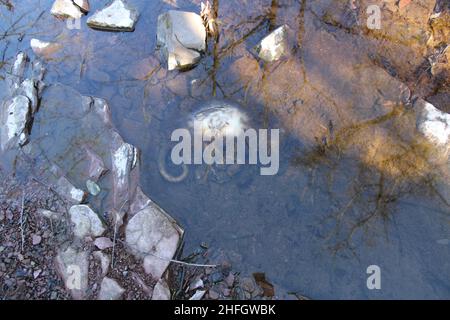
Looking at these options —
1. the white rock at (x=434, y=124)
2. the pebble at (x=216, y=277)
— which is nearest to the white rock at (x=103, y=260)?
the pebble at (x=216, y=277)

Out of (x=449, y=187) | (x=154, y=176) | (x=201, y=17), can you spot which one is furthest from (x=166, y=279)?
(x=201, y=17)

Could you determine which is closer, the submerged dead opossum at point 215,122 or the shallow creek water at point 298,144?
the shallow creek water at point 298,144

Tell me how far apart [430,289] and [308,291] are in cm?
69

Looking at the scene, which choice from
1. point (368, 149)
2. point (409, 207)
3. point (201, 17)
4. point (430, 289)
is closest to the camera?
point (430, 289)

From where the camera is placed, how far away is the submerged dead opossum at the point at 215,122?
2.86 metres

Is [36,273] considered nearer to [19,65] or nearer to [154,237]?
[154,237]

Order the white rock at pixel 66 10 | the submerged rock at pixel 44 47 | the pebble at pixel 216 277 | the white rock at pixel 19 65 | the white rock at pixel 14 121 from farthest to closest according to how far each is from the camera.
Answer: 1. the white rock at pixel 66 10
2. the submerged rock at pixel 44 47
3. the white rock at pixel 19 65
4. the white rock at pixel 14 121
5. the pebble at pixel 216 277

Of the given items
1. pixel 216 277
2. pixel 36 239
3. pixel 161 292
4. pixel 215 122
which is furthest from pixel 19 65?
pixel 216 277

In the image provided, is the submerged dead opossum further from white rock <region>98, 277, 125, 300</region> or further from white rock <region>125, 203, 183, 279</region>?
white rock <region>98, 277, 125, 300</region>

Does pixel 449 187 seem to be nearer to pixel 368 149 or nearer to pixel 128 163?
pixel 368 149

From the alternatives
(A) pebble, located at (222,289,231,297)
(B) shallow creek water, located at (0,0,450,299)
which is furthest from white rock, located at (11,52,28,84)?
(A) pebble, located at (222,289,231,297)

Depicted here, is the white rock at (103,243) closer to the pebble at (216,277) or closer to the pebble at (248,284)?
the pebble at (216,277)

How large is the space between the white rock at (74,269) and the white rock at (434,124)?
7.66 ft

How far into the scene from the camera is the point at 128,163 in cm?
287
